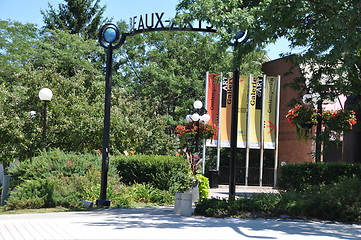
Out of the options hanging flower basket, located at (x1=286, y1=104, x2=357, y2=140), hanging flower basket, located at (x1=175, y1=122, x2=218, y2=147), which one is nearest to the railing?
hanging flower basket, located at (x1=175, y1=122, x2=218, y2=147)

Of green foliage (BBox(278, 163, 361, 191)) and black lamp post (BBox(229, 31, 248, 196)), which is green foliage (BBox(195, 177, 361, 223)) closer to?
black lamp post (BBox(229, 31, 248, 196))

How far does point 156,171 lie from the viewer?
17.2 m

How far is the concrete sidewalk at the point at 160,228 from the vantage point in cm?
898

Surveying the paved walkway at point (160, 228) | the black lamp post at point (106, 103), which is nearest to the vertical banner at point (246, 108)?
the black lamp post at point (106, 103)

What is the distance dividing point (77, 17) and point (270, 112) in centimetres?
2144

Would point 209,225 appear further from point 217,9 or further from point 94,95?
point 94,95

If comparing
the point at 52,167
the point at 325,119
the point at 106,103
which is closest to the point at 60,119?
the point at 52,167

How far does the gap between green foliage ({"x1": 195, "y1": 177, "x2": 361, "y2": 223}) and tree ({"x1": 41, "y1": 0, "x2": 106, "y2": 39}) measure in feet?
118

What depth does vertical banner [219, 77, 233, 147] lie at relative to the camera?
34.0m

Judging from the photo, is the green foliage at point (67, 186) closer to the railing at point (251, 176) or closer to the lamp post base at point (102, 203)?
the lamp post base at point (102, 203)

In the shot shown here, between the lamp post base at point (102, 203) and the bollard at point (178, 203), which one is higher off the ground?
the bollard at point (178, 203)

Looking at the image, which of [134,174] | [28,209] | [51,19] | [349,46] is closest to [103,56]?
[51,19]

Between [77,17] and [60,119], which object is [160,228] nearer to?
[60,119]

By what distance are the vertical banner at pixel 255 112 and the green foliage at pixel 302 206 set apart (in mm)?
22106
